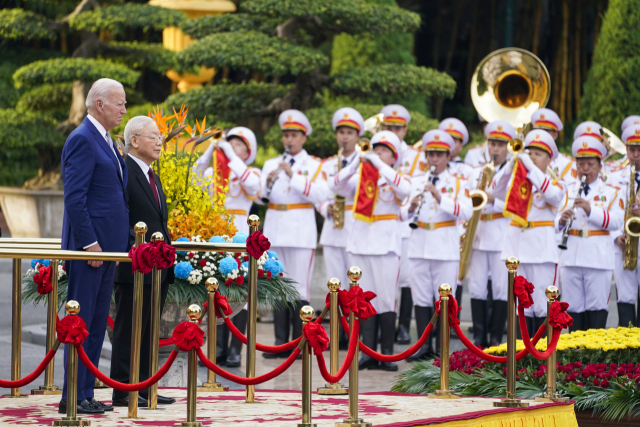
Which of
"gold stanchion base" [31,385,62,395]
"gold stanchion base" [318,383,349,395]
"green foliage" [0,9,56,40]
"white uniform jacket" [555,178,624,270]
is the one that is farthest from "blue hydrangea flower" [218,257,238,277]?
"green foliage" [0,9,56,40]

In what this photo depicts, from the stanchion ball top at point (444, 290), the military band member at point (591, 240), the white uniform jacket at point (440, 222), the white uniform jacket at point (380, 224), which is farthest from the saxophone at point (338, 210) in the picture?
the stanchion ball top at point (444, 290)

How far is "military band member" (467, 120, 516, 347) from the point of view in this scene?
10141mm

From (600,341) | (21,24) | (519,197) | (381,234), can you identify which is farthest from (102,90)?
(21,24)

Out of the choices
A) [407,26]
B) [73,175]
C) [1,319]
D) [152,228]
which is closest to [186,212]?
[152,228]

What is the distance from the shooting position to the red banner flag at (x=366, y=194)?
9367mm

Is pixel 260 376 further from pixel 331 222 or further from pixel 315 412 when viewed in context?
pixel 331 222

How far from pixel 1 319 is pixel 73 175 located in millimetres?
6997

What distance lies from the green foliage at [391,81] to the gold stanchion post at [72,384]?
839 cm

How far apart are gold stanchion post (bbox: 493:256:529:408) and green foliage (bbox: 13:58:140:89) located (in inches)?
388

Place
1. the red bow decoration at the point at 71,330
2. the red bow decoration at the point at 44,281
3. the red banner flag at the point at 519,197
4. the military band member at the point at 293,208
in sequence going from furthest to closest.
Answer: the military band member at the point at 293,208 → the red banner flag at the point at 519,197 → the red bow decoration at the point at 44,281 → the red bow decoration at the point at 71,330

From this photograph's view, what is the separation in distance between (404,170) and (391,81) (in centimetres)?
199

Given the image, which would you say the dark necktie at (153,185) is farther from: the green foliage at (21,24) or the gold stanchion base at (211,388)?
the green foliage at (21,24)

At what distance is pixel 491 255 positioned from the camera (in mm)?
10367

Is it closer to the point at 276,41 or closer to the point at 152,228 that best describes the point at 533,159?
the point at 276,41
